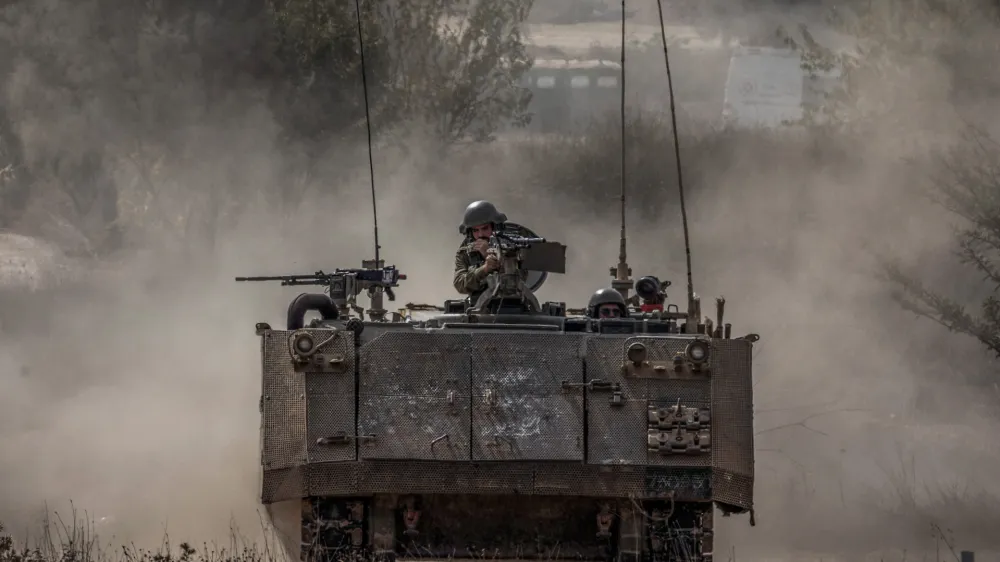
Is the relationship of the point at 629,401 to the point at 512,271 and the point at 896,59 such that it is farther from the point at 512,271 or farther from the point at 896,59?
the point at 896,59

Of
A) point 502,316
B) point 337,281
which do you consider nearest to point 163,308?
point 337,281

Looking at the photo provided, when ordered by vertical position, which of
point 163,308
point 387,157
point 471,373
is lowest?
point 471,373

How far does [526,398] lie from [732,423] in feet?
4.69

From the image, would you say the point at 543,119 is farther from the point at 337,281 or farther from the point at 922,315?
the point at 337,281

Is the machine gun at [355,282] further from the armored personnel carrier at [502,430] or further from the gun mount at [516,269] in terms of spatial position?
the armored personnel carrier at [502,430]

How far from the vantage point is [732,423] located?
15.7 m

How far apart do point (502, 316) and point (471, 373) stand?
2.87 feet

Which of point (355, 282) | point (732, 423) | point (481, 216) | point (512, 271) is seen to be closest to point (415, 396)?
point (512, 271)

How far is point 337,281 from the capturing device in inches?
707

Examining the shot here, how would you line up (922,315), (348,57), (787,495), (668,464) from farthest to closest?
1. (348,57)
2. (922,315)
3. (787,495)
4. (668,464)

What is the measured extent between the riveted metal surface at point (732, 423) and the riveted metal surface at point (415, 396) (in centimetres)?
172

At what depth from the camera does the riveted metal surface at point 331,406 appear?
15.6 m

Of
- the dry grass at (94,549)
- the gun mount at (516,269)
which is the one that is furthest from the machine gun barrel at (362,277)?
the dry grass at (94,549)

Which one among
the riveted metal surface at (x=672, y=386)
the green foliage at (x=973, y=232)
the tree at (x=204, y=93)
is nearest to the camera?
the riveted metal surface at (x=672, y=386)
